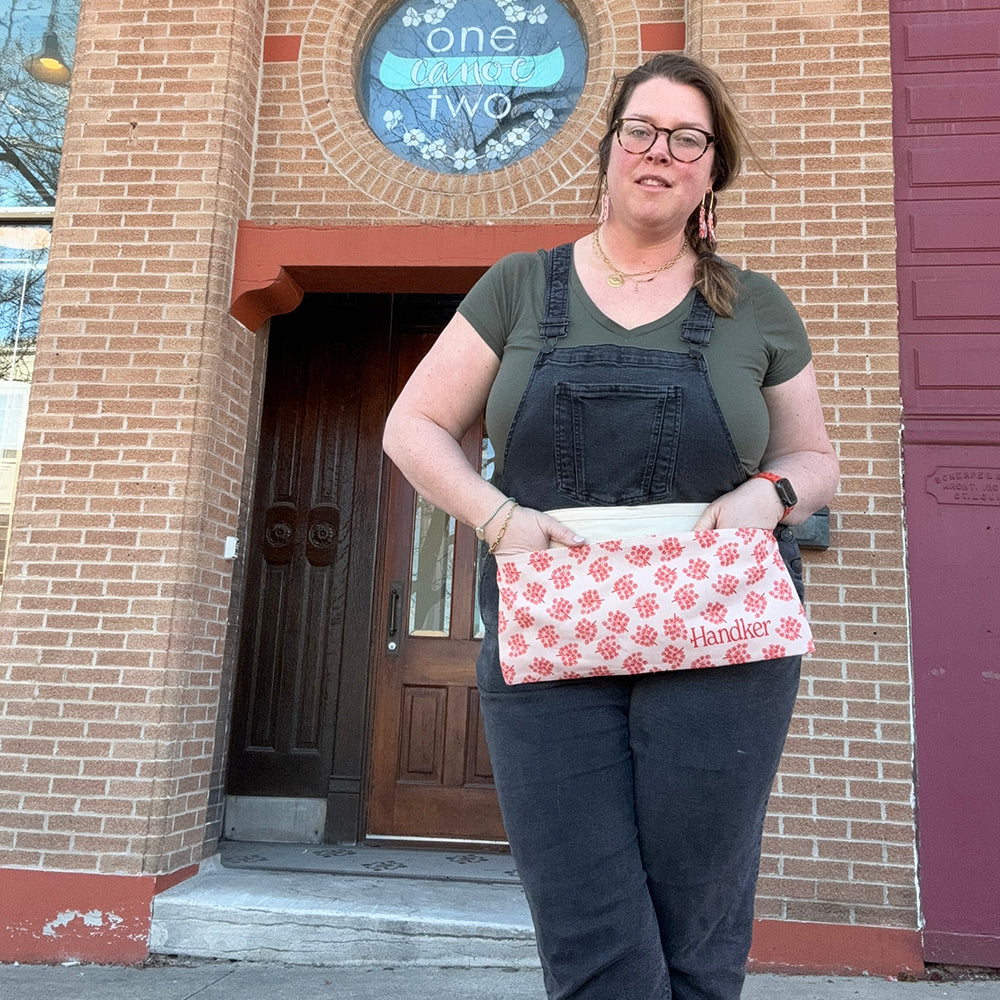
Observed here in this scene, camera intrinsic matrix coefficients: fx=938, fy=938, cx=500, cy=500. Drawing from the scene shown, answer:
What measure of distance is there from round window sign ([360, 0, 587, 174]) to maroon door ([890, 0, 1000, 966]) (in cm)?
158

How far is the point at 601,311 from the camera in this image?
1.59m

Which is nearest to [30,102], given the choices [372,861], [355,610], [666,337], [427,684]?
[355,610]

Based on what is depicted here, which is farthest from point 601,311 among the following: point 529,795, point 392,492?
point 392,492

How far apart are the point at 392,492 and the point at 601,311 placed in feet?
12.8

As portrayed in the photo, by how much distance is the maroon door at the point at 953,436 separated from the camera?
352 centimetres

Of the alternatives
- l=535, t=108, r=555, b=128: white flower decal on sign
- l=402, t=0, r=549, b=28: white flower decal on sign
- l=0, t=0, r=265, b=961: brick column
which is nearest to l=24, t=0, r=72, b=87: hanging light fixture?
l=0, t=0, r=265, b=961: brick column

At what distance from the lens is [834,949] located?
11.4 feet

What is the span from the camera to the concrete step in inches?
143

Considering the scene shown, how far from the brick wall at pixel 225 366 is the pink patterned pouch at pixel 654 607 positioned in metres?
2.45

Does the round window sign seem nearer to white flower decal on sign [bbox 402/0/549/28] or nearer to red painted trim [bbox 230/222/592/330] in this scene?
white flower decal on sign [bbox 402/0/549/28]

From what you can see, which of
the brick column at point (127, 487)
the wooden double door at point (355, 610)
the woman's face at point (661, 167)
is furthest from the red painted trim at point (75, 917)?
the woman's face at point (661, 167)

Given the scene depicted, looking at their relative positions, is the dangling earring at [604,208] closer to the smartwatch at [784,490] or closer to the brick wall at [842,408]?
the smartwatch at [784,490]

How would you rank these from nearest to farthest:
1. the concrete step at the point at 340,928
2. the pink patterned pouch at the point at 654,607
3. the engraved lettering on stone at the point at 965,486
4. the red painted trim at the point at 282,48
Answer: the pink patterned pouch at the point at 654,607 < the concrete step at the point at 340,928 < the engraved lettering on stone at the point at 965,486 < the red painted trim at the point at 282,48

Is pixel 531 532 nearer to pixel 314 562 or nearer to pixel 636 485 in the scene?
pixel 636 485
